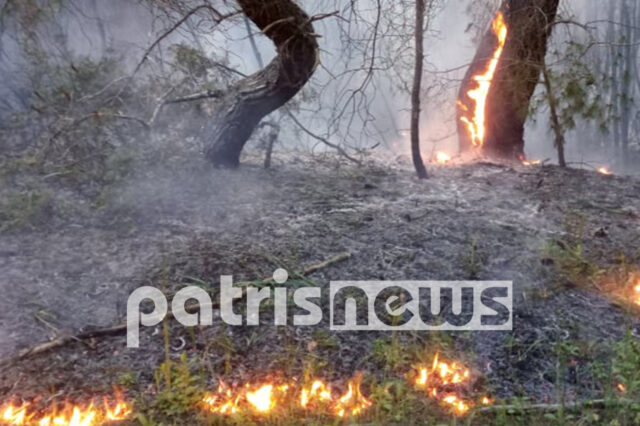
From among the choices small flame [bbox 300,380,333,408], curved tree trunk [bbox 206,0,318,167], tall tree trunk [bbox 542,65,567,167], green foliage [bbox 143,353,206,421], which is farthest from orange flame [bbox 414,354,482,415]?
tall tree trunk [bbox 542,65,567,167]

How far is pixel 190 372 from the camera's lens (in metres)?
2.22

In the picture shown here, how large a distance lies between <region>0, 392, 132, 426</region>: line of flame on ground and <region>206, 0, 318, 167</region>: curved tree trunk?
9.56ft

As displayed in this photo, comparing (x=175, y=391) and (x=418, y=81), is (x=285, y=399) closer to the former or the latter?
(x=175, y=391)

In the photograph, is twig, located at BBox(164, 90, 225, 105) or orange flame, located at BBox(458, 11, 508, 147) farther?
orange flame, located at BBox(458, 11, 508, 147)

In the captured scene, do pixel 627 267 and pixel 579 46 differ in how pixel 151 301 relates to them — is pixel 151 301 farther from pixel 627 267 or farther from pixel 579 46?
pixel 579 46

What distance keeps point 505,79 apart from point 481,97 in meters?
0.60

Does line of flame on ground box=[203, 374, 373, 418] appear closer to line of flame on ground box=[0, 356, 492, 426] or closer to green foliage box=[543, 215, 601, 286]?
line of flame on ground box=[0, 356, 492, 426]

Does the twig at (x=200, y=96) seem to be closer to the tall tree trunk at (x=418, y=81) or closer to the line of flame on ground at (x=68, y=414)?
the tall tree trunk at (x=418, y=81)

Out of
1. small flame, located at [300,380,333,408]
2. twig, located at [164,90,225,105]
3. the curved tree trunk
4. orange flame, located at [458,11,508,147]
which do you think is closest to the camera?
small flame, located at [300,380,333,408]

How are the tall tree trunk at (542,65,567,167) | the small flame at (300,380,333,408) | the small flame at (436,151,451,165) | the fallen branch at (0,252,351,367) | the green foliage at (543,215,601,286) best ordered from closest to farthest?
the small flame at (300,380,333,408), the fallen branch at (0,252,351,367), the green foliage at (543,215,601,286), the tall tree trunk at (542,65,567,167), the small flame at (436,151,451,165)

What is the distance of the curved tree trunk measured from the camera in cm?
398

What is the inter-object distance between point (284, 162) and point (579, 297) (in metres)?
3.25

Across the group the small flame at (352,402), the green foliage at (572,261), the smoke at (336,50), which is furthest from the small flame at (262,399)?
the smoke at (336,50)

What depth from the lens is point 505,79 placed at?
522 cm
